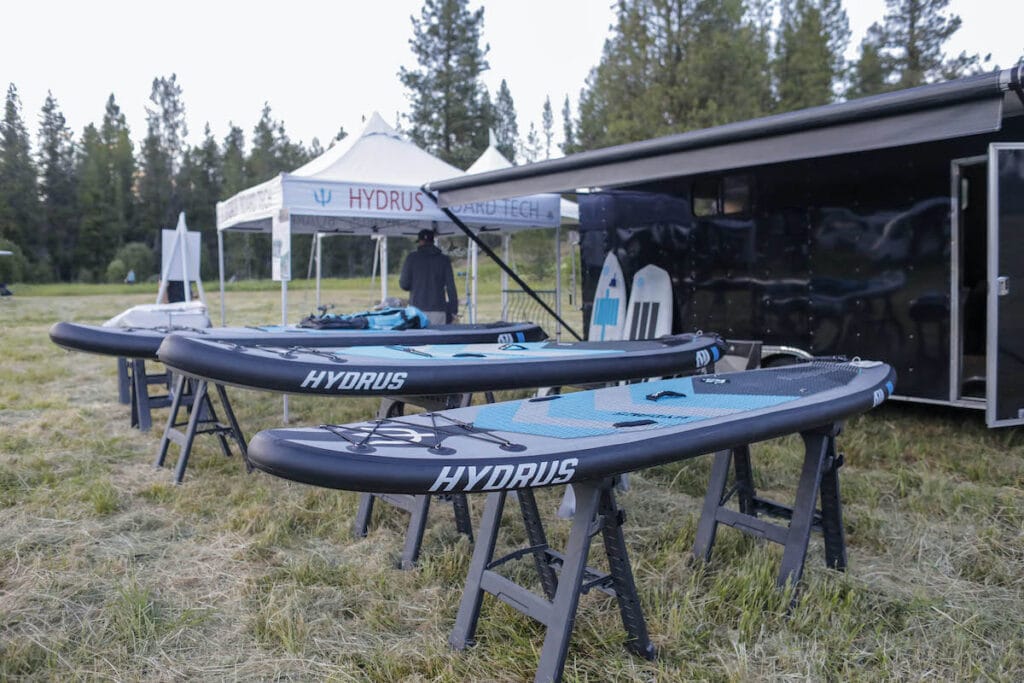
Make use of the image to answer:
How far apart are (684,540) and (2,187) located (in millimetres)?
12268

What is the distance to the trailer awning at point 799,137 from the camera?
9.96 feet

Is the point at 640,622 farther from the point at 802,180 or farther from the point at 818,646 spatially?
the point at 802,180

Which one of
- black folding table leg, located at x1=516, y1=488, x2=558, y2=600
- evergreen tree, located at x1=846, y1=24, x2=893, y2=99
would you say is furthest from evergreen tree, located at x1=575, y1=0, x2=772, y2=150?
black folding table leg, located at x1=516, y1=488, x2=558, y2=600

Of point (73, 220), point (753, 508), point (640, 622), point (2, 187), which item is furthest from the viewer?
point (73, 220)

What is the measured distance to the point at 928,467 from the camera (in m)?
4.38

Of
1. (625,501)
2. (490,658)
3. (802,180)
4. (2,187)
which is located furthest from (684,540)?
(2,187)

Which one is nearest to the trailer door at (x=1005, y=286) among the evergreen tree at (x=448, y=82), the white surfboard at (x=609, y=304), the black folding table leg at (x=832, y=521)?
the black folding table leg at (x=832, y=521)

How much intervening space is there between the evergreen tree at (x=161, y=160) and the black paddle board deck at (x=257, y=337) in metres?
39.2

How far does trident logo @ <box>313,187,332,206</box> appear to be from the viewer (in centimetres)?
630

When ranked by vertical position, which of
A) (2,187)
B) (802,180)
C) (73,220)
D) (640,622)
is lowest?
(640,622)

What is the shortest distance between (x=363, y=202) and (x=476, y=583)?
190 inches

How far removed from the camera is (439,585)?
114 inches

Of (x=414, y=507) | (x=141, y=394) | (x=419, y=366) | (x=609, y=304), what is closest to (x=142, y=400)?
(x=141, y=394)

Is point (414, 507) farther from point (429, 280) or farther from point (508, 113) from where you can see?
point (508, 113)
